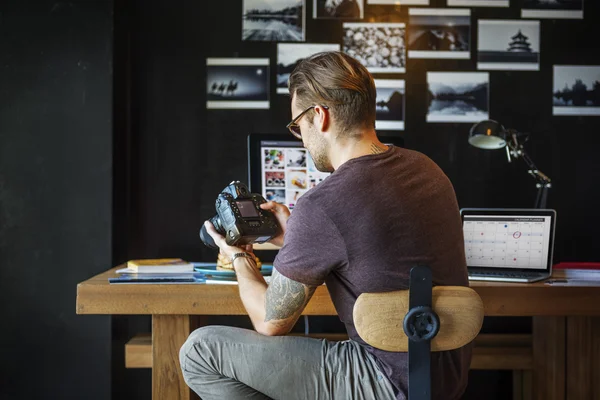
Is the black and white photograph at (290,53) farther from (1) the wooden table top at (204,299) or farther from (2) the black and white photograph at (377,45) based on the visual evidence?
(1) the wooden table top at (204,299)

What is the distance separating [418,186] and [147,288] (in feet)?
2.52

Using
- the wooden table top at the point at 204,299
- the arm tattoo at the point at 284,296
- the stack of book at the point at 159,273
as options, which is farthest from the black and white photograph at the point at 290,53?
the arm tattoo at the point at 284,296

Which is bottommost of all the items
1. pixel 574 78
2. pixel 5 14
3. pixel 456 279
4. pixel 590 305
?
pixel 590 305

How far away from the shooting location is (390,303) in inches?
52.0

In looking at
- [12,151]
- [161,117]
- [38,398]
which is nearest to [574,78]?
[161,117]

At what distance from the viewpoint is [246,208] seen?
68.6 inches

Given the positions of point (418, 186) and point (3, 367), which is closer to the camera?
point (418, 186)

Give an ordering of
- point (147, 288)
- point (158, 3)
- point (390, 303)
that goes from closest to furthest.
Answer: point (390, 303) → point (147, 288) → point (158, 3)

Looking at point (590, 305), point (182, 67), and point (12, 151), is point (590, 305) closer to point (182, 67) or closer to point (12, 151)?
point (182, 67)

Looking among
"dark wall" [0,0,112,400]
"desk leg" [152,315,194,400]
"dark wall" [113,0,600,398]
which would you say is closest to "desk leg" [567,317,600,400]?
"dark wall" [113,0,600,398]

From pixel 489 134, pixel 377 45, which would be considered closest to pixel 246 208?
pixel 489 134

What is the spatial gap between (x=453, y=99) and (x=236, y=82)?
0.88 metres

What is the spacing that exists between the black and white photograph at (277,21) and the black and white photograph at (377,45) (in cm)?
19

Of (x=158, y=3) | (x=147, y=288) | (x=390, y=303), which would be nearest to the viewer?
(x=390, y=303)
